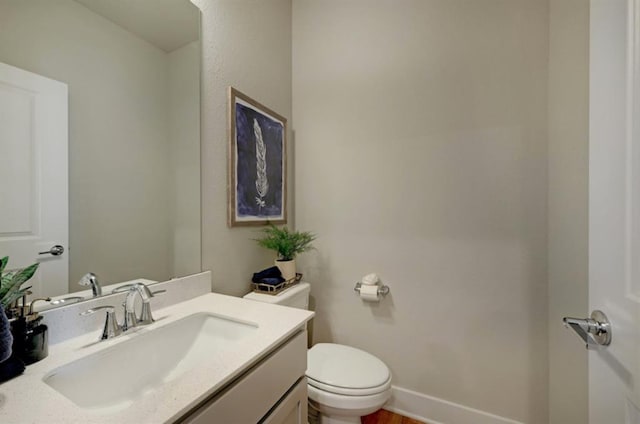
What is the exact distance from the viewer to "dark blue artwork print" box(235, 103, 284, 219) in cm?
130

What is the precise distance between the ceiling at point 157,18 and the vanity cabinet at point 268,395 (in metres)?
1.23

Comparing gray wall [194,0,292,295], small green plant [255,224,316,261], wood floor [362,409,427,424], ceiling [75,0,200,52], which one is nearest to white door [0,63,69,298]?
ceiling [75,0,200,52]

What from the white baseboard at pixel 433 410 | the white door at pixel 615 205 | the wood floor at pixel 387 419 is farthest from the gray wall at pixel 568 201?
the wood floor at pixel 387 419

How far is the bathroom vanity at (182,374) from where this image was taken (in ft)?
1.54

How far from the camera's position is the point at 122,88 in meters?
0.88

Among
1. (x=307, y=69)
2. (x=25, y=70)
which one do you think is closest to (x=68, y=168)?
(x=25, y=70)

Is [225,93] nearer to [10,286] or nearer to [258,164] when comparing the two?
[258,164]

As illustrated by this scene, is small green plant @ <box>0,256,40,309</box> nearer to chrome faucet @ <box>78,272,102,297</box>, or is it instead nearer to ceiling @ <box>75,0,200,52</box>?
chrome faucet @ <box>78,272,102,297</box>

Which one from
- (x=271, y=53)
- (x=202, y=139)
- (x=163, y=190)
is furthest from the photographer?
(x=271, y=53)

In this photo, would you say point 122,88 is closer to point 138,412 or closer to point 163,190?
point 163,190

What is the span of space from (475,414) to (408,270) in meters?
0.81

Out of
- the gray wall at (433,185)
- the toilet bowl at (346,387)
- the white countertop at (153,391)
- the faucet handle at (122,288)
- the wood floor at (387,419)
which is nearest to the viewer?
the white countertop at (153,391)

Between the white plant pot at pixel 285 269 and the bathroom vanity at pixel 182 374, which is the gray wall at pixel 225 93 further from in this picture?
the bathroom vanity at pixel 182 374

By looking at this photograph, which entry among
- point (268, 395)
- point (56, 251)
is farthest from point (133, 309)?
point (268, 395)
